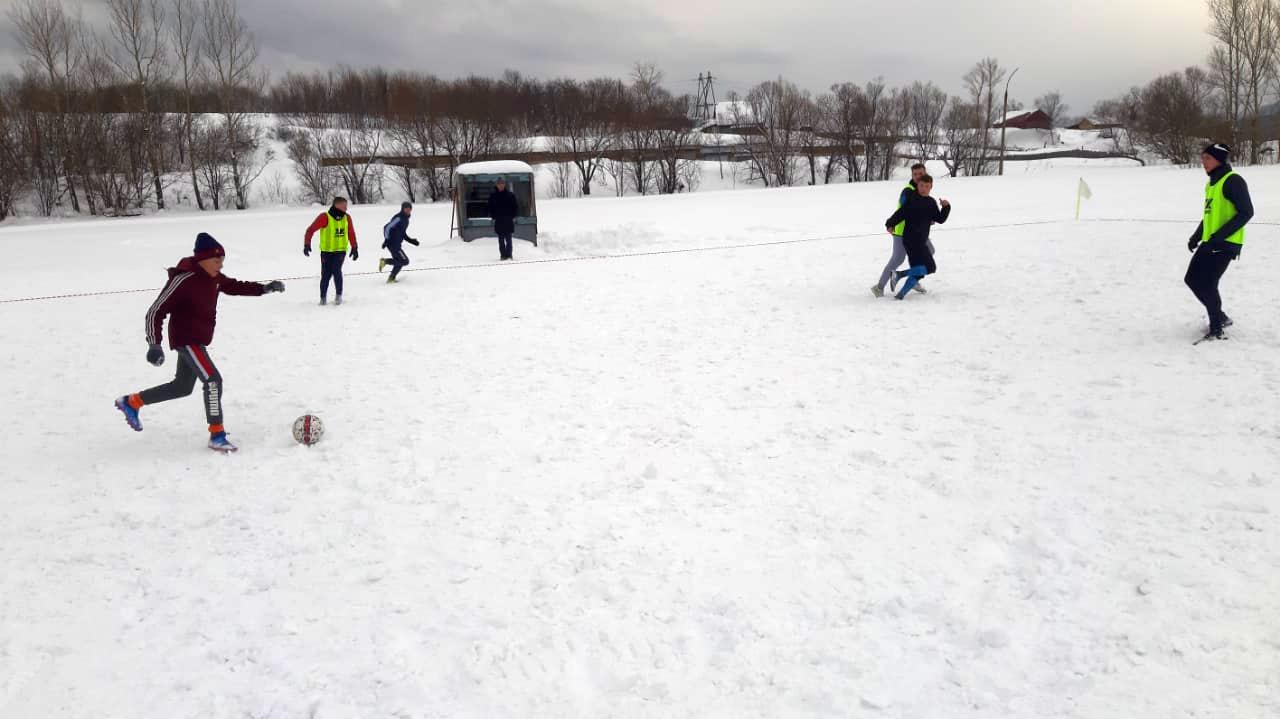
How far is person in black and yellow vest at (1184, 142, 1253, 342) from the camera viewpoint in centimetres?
679

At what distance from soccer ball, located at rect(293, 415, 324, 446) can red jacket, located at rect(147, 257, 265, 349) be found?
0.94 metres

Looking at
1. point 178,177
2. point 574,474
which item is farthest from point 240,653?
point 178,177

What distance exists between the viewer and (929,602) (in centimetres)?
361

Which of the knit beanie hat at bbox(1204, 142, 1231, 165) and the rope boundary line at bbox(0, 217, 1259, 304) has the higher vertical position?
the knit beanie hat at bbox(1204, 142, 1231, 165)

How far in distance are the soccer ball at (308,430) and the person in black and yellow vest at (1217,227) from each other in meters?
7.89

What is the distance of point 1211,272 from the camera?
7.05 m

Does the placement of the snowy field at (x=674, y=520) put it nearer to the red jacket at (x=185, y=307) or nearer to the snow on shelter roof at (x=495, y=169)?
the red jacket at (x=185, y=307)

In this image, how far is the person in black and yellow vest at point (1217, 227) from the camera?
679 centimetres

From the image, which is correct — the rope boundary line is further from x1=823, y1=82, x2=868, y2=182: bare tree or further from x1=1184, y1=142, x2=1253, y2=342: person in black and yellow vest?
x1=823, y1=82, x2=868, y2=182: bare tree

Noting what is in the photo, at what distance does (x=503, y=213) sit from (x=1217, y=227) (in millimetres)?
13144

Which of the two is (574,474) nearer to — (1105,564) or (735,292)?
(1105,564)

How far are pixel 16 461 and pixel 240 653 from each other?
13.1 ft

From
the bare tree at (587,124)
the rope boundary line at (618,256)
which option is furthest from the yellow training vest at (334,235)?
the bare tree at (587,124)

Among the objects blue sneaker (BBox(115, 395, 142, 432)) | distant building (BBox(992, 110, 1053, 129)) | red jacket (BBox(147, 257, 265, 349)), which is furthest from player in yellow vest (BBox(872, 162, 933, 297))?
distant building (BBox(992, 110, 1053, 129))
